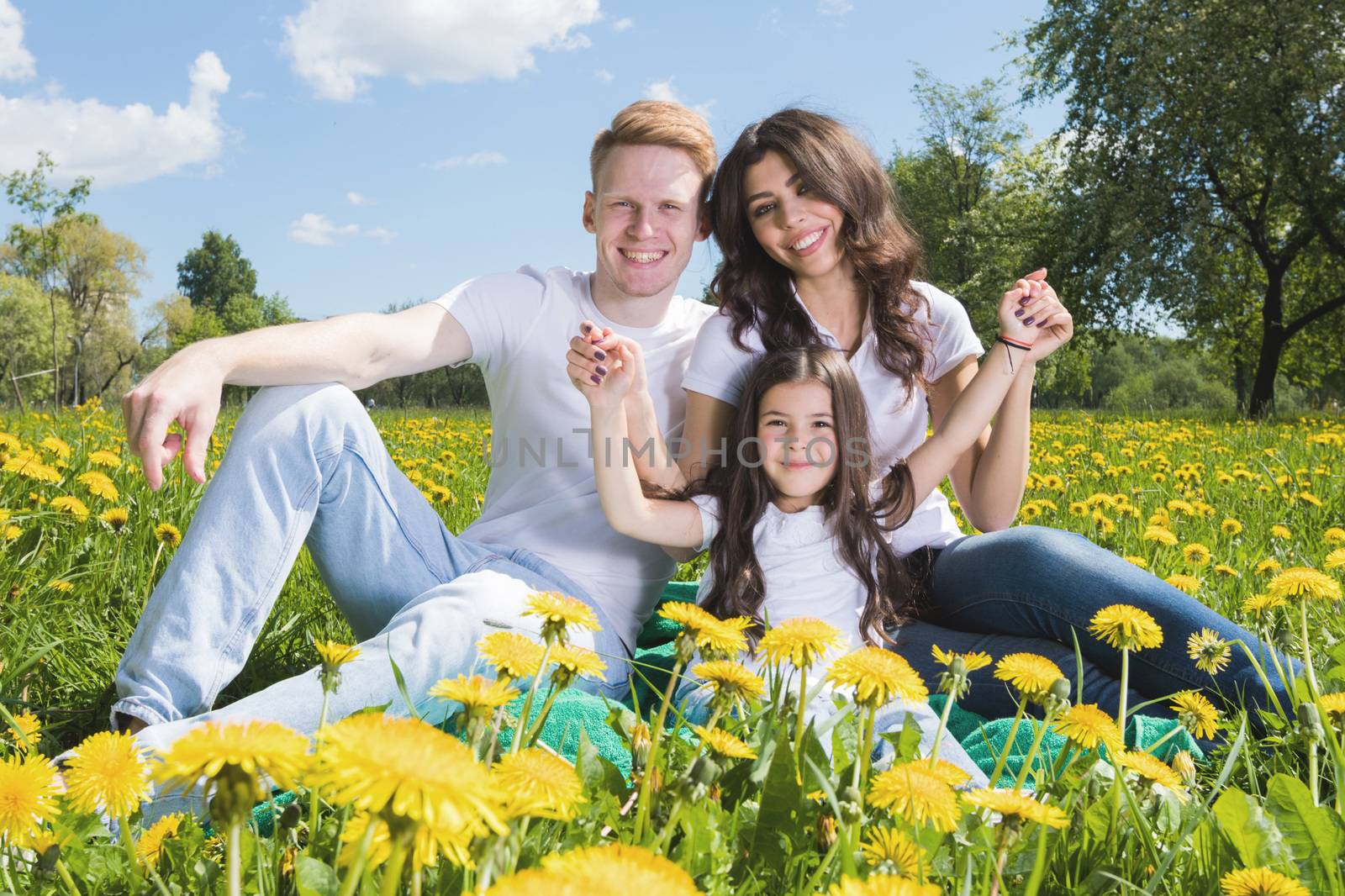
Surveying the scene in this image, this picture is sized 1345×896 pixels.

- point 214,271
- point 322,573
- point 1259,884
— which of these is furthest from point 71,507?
point 214,271

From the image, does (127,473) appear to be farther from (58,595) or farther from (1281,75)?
(1281,75)

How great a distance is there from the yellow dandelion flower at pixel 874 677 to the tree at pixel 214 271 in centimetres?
8270

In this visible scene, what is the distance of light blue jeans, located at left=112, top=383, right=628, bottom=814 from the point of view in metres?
1.62

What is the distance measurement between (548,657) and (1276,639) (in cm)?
124

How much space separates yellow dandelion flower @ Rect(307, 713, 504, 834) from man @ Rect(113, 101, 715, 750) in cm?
74

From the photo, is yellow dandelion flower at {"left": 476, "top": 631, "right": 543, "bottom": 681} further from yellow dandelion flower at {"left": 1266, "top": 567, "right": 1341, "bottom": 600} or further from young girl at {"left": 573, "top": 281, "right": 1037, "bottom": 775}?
yellow dandelion flower at {"left": 1266, "top": 567, "right": 1341, "bottom": 600}

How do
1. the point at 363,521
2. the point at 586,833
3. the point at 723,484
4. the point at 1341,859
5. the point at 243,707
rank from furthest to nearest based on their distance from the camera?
the point at 723,484 < the point at 363,521 < the point at 243,707 < the point at 1341,859 < the point at 586,833

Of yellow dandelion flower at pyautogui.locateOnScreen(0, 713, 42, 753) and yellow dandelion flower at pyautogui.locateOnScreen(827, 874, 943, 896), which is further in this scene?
yellow dandelion flower at pyautogui.locateOnScreen(0, 713, 42, 753)

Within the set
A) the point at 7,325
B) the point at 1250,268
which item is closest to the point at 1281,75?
the point at 1250,268

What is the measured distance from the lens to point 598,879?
487 mm

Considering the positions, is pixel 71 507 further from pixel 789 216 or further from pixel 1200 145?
pixel 1200 145

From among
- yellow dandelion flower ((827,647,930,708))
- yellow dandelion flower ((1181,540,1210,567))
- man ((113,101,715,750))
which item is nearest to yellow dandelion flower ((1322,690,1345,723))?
yellow dandelion flower ((827,647,930,708))

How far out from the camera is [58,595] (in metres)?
2.25

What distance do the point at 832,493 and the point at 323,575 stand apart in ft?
3.65
